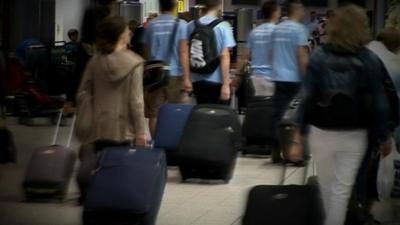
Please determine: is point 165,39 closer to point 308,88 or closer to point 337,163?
point 308,88

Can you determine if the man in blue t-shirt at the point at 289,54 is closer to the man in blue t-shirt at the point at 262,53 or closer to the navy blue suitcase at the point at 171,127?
the man in blue t-shirt at the point at 262,53

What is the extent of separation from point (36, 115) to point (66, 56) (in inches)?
86.4

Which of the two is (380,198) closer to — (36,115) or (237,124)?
(237,124)

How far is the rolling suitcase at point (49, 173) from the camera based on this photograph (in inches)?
299

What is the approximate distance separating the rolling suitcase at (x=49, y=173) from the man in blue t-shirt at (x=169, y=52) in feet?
5.71

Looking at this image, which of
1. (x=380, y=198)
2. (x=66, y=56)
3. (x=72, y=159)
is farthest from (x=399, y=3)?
(x=66, y=56)

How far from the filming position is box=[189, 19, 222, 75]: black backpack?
29.5 ft

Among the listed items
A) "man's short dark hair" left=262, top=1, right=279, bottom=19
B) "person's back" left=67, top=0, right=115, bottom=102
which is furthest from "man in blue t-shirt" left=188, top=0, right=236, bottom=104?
"person's back" left=67, top=0, right=115, bottom=102

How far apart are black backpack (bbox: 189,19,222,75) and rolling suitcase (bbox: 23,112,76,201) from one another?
73.1 inches

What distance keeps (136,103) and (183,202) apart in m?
1.51

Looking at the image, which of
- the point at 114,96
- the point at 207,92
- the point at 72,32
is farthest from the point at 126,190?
the point at 72,32

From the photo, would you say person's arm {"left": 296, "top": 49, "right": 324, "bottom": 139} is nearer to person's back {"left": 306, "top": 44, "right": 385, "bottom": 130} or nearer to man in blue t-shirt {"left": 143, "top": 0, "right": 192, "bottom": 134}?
person's back {"left": 306, "top": 44, "right": 385, "bottom": 130}

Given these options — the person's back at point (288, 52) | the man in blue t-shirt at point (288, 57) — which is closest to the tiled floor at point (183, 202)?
the man in blue t-shirt at point (288, 57)

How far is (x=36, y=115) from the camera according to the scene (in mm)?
14148
